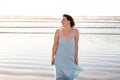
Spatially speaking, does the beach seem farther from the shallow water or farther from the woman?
the woman

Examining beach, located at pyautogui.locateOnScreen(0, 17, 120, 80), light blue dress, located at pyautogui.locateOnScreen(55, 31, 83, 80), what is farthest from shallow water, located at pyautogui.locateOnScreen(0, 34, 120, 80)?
light blue dress, located at pyautogui.locateOnScreen(55, 31, 83, 80)

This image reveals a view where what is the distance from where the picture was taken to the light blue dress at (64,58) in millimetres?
6691

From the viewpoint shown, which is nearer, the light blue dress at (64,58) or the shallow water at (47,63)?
the light blue dress at (64,58)

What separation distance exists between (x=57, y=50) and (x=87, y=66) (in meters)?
5.02

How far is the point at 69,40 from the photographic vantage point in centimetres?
670

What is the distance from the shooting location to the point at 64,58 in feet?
22.1

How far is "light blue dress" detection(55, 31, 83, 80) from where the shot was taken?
6.69 metres

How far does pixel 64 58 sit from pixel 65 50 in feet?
0.51

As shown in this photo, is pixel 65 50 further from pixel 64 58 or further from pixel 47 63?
pixel 47 63

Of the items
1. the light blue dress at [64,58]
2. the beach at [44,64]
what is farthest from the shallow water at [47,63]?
the light blue dress at [64,58]

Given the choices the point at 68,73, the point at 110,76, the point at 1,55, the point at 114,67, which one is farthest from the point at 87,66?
the point at 68,73

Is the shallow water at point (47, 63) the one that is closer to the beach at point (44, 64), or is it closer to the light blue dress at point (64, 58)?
the beach at point (44, 64)

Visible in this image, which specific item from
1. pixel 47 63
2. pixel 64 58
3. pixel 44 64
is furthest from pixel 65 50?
pixel 47 63

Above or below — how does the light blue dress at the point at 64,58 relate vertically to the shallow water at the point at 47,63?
above
